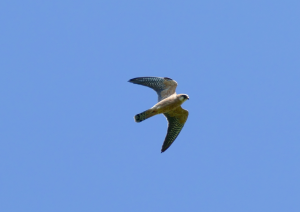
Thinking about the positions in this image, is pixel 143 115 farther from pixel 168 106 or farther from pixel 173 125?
pixel 173 125

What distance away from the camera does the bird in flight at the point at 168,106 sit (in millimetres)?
18062

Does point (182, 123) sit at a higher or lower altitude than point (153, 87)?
lower

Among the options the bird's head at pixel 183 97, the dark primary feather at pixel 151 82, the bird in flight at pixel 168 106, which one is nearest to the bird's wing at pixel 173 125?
the bird in flight at pixel 168 106

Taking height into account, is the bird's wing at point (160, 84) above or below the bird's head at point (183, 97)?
above

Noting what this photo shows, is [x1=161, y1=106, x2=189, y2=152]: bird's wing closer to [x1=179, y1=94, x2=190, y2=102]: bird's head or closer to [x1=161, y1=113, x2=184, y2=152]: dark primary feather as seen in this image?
[x1=161, y1=113, x2=184, y2=152]: dark primary feather

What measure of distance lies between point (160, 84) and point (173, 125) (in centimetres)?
182

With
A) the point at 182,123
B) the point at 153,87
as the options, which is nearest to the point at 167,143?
the point at 182,123

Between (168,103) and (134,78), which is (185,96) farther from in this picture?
(134,78)

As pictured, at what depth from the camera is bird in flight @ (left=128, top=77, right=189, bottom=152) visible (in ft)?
59.3

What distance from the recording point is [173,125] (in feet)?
64.0

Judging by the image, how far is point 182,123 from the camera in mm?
19516

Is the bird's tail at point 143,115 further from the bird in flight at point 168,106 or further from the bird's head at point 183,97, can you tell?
the bird's head at point 183,97

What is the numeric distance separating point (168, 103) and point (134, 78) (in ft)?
6.08

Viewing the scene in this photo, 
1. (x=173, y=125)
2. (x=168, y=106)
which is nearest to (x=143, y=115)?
(x=168, y=106)
